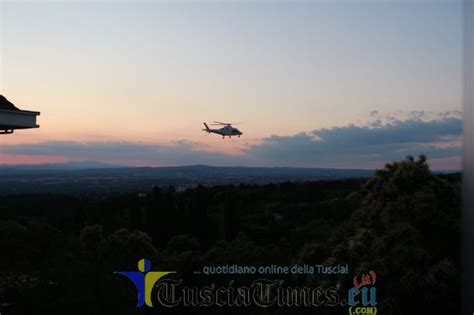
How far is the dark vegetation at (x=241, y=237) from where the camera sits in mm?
5047

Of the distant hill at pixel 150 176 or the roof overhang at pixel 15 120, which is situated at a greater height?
the roof overhang at pixel 15 120

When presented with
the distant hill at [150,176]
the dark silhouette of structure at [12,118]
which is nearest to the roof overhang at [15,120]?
the dark silhouette of structure at [12,118]

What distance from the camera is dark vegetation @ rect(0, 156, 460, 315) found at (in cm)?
505

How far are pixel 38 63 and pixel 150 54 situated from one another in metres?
1.01

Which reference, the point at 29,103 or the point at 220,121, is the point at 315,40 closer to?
the point at 220,121

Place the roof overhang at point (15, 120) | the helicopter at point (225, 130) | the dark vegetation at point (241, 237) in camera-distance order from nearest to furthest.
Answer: the roof overhang at point (15, 120), the dark vegetation at point (241, 237), the helicopter at point (225, 130)

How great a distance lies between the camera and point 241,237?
599cm

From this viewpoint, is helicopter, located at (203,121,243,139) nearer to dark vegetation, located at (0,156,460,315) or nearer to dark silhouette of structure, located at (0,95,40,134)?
dark vegetation, located at (0,156,460,315)

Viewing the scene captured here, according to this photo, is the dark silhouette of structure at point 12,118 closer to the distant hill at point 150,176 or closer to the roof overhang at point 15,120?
the roof overhang at point 15,120

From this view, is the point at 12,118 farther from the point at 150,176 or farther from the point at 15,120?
the point at 150,176

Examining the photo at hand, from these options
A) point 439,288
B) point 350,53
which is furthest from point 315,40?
point 439,288

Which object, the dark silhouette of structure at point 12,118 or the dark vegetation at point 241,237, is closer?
the dark silhouette of structure at point 12,118

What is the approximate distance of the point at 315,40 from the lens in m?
5.54

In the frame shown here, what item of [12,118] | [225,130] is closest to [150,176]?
[225,130]
